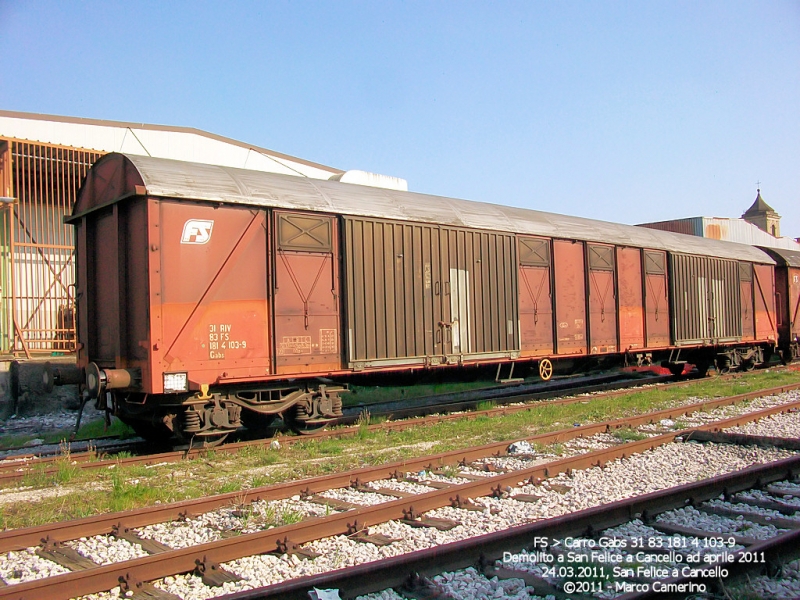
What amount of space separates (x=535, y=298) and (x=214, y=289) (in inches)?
273

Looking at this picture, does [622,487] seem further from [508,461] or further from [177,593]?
[177,593]

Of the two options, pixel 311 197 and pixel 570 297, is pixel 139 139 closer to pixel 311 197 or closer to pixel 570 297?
pixel 311 197

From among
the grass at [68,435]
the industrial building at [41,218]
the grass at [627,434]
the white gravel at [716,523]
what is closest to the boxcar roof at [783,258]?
the grass at [627,434]

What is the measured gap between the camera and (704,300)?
1780cm

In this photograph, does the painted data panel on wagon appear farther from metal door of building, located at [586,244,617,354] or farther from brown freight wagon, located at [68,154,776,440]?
metal door of building, located at [586,244,617,354]

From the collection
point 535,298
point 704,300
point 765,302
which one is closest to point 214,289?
point 535,298

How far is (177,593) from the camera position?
4238 mm

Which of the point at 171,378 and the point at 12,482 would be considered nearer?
the point at 12,482

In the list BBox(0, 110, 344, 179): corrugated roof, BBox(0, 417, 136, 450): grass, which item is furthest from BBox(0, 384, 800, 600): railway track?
BBox(0, 110, 344, 179): corrugated roof

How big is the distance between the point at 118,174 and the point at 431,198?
551 centimetres

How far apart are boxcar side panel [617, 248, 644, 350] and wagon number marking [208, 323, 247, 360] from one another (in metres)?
9.74

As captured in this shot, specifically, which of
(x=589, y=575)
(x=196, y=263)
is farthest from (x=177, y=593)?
(x=196, y=263)

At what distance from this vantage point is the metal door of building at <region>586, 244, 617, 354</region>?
1450 centimetres

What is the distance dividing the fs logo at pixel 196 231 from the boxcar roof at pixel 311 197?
1.09 ft
